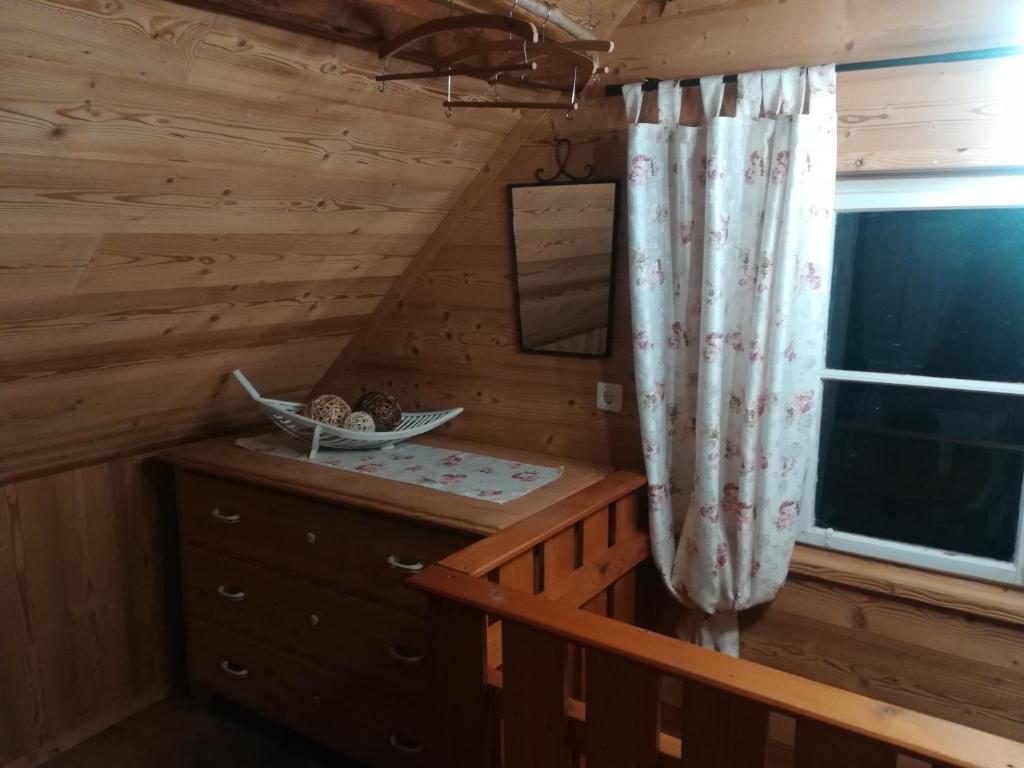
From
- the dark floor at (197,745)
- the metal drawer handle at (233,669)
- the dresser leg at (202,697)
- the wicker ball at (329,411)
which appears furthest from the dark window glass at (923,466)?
the dresser leg at (202,697)

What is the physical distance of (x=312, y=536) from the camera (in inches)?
87.1

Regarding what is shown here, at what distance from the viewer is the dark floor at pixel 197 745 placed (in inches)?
94.3

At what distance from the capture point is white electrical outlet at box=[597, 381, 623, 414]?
7.63 feet

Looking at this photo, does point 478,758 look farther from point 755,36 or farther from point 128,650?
point 755,36

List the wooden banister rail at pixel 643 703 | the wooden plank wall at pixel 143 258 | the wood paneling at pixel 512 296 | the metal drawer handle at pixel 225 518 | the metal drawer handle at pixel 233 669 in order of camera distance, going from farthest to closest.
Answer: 1. the metal drawer handle at pixel 233 669
2. the metal drawer handle at pixel 225 518
3. the wood paneling at pixel 512 296
4. the wooden plank wall at pixel 143 258
5. the wooden banister rail at pixel 643 703

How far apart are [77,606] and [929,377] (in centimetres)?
247

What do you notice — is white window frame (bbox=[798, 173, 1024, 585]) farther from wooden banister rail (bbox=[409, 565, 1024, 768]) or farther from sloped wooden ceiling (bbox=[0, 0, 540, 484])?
sloped wooden ceiling (bbox=[0, 0, 540, 484])

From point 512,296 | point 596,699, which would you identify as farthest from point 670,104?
point 596,699

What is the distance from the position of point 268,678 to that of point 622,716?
4.66 feet

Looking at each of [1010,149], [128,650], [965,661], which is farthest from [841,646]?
[128,650]

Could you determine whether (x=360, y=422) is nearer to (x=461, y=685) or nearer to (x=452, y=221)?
(x=452, y=221)

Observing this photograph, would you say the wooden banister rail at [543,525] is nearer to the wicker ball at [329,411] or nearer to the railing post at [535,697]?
the railing post at [535,697]

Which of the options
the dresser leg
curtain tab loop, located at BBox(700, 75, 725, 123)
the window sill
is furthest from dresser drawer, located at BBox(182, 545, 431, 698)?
curtain tab loop, located at BBox(700, 75, 725, 123)

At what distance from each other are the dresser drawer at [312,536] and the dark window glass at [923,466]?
100 cm
